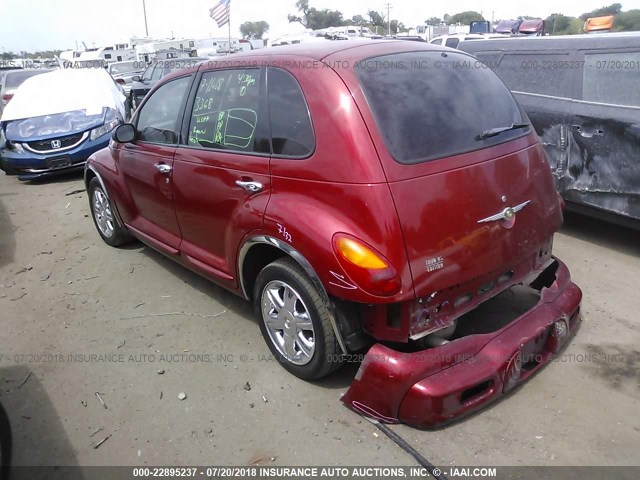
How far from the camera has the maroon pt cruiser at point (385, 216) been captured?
8.03 ft

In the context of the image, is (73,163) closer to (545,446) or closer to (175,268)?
(175,268)

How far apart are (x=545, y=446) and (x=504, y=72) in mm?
4117

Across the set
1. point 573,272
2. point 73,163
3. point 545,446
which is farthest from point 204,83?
point 73,163

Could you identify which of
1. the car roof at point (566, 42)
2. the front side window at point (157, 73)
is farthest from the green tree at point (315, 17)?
the car roof at point (566, 42)

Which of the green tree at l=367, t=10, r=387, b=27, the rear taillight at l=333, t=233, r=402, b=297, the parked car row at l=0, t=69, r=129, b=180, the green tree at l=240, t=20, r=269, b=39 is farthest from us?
the green tree at l=240, t=20, r=269, b=39

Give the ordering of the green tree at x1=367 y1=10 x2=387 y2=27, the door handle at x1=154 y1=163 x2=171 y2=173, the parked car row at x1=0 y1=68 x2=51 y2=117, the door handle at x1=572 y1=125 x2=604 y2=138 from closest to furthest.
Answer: the door handle at x1=154 y1=163 x2=171 y2=173 → the door handle at x1=572 y1=125 x2=604 y2=138 → the parked car row at x1=0 y1=68 x2=51 y2=117 → the green tree at x1=367 y1=10 x2=387 y2=27

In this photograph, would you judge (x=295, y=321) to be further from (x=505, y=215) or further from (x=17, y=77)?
(x=17, y=77)

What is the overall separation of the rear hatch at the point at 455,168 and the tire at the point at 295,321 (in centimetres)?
60

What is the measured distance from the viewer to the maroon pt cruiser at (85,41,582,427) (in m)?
2.45

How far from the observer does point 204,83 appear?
139 inches

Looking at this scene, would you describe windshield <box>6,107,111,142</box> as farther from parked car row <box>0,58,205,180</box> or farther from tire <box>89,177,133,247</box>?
tire <box>89,177,133,247</box>

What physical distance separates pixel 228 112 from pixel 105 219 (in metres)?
2.63

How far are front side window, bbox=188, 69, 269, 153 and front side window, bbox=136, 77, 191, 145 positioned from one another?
234 millimetres

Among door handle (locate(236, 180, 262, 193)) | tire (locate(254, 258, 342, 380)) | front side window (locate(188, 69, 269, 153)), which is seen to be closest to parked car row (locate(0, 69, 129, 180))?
front side window (locate(188, 69, 269, 153))
